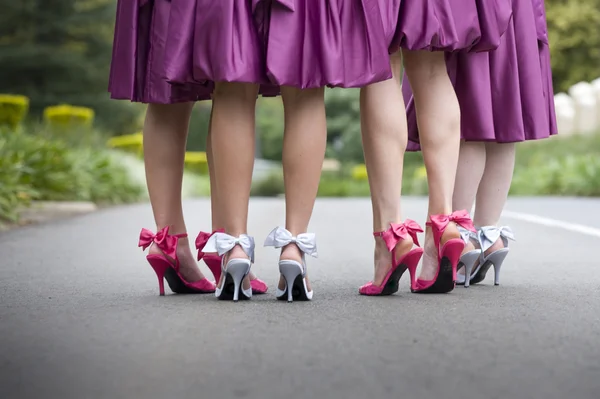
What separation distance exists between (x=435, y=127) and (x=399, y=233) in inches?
17.9

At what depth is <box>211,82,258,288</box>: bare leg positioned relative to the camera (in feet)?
10.7

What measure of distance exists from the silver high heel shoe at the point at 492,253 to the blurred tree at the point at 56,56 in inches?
894

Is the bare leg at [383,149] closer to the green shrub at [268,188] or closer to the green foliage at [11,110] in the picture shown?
the green foliage at [11,110]

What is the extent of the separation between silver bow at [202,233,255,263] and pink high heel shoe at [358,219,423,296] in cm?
46

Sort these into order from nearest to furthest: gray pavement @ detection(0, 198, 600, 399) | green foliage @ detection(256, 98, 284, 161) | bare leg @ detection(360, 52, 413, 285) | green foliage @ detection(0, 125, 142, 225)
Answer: gray pavement @ detection(0, 198, 600, 399) < bare leg @ detection(360, 52, 413, 285) < green foliage @ detection(0, 125, 142, 225) < green foliage @ detection(256, 98, 284, 161)

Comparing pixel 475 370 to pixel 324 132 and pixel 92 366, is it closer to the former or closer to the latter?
pixel 92 366

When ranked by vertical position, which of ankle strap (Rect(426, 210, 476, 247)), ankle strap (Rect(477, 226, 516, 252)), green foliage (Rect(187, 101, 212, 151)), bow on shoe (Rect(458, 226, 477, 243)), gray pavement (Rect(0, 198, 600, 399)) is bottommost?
gray pavement (Rect(0, 198, 600, 399))

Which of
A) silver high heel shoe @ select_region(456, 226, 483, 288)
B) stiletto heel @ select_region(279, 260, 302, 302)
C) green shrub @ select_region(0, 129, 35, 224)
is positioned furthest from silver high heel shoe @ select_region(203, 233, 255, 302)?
green shrub @ select_region(0, 129, 35, 224)

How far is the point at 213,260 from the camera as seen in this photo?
134 inches

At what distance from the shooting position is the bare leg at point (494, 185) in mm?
3969

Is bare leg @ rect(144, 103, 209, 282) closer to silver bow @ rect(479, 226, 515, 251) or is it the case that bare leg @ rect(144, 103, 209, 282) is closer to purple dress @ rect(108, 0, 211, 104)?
purple dress @ rect(108, 0, 211, 104)

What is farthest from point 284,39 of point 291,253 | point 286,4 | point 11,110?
point 11,110

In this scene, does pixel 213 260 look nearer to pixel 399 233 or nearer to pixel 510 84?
pixel 399 233

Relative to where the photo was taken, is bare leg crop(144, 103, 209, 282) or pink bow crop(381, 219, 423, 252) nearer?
pink bow crop(381, 219, 423, 252)
